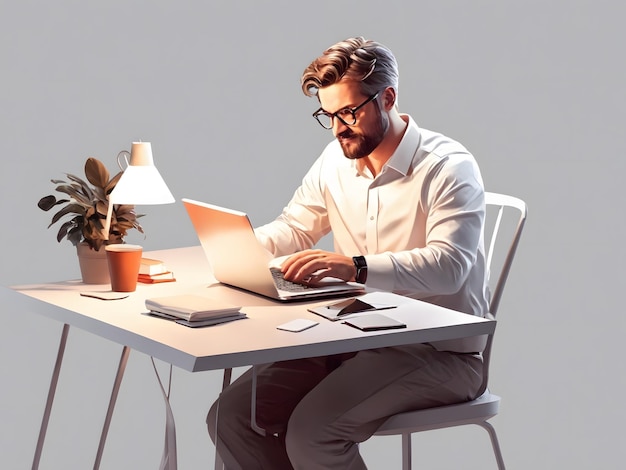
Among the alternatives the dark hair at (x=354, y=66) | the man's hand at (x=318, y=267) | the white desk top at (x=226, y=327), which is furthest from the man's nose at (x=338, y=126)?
the white desk top at (x=226, y=327)

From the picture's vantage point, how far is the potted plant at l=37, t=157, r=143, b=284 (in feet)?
14.7

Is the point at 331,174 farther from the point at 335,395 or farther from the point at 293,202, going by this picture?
the point at 335,395

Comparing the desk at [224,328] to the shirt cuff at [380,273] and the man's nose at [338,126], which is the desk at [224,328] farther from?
the man's nose at [338,126]

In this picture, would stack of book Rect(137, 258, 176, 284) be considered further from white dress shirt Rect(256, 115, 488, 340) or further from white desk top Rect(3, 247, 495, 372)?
white dress shirt Rect(256, 115, 488, 340)

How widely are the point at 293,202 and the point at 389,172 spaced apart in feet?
1.61

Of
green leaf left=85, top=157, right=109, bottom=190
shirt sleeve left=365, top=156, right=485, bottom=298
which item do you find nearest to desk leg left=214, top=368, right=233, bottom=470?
shirt sleeve left=365, top=156, right=485, bottom=298

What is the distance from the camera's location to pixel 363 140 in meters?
4.57

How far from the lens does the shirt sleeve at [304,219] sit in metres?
4.87

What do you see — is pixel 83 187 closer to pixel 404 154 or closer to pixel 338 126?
pixel 338 126

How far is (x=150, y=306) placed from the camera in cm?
402

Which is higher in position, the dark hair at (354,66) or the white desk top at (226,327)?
the dark hair at (354,66)

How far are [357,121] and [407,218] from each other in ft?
1.16

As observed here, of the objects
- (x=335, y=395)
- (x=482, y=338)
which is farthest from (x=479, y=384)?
(x=335, y=395)

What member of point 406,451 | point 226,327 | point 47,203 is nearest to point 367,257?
point 226,327
